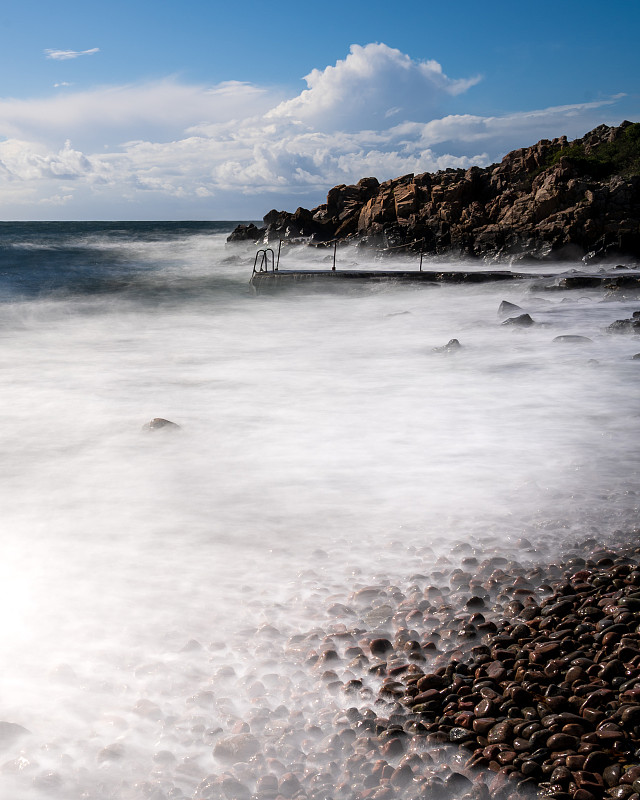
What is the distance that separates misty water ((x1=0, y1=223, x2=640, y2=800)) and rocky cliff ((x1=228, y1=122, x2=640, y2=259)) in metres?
15.2

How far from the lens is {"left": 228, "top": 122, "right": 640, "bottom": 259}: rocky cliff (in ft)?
87.3

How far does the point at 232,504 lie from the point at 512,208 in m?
27.7

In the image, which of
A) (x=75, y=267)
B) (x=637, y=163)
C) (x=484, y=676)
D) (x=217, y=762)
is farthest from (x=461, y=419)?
(x=75, y=267)

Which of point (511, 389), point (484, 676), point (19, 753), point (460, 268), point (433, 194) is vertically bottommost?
point (19, 753)

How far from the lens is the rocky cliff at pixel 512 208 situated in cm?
2661

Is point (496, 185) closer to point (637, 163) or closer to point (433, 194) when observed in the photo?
point (433, 194)

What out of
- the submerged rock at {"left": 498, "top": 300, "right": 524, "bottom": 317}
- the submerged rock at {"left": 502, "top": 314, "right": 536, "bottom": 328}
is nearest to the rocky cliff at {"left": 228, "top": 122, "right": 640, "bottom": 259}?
the submerged rock at {"left": 498, "top": 300, "right": 524, "bottom": 317}

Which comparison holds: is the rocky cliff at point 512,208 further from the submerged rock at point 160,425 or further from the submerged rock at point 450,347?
the submerged rock at point 160,425

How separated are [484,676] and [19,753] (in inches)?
78.7

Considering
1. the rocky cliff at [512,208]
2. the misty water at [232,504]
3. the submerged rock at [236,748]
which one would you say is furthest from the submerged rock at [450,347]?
the rocky cliff at [512,208]

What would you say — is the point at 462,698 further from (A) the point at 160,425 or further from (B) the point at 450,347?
(B) the point at 450,347

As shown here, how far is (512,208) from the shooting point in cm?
2938

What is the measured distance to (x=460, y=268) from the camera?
88.5 feet

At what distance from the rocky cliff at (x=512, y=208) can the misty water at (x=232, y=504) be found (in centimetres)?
1517
